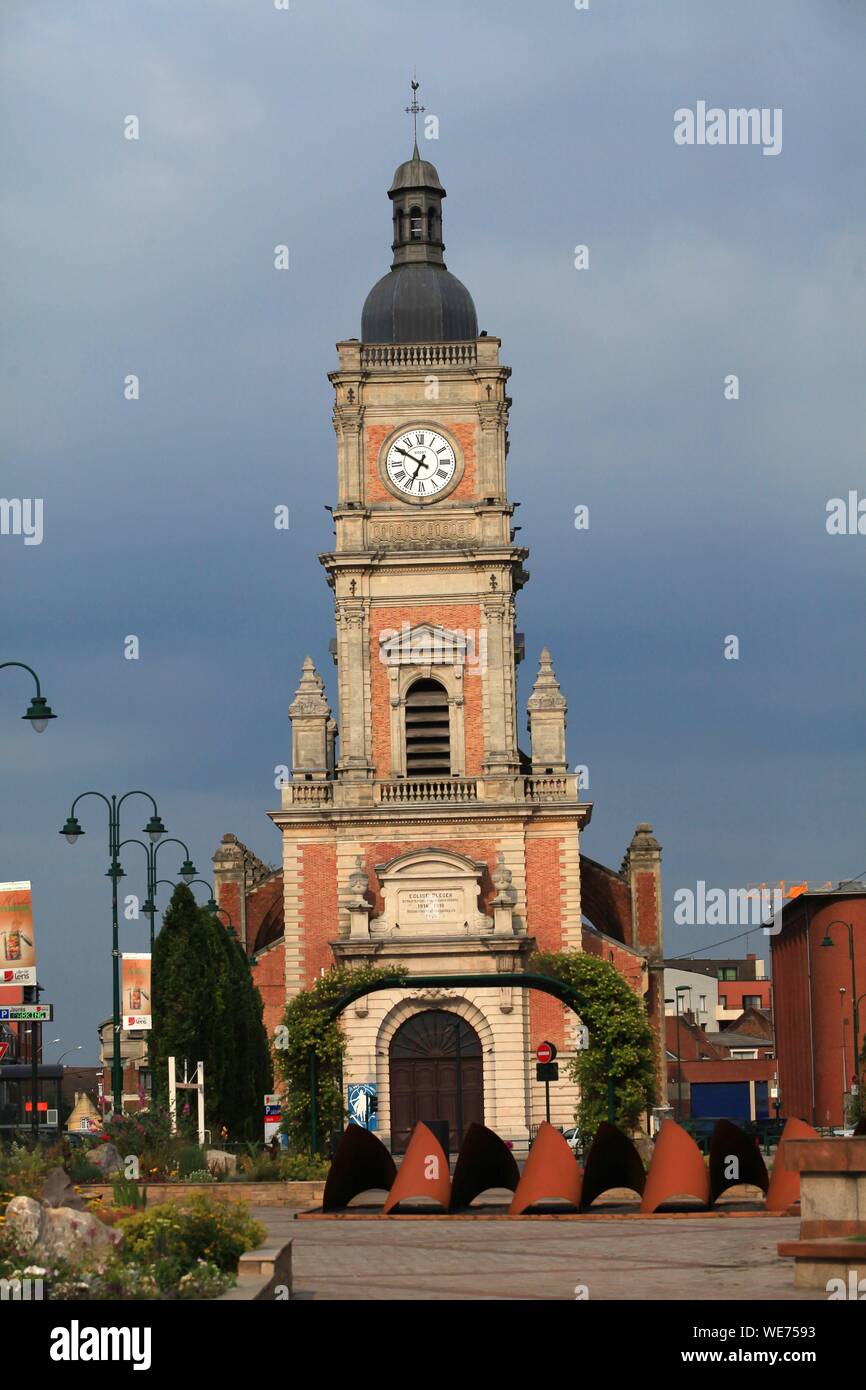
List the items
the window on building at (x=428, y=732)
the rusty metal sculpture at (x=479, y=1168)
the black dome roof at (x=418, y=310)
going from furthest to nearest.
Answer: the black dome roof at (x=418, y=310) < the window on building at (x=428, y=732) < the rusty metal sculpture at (x=479, y=1168)

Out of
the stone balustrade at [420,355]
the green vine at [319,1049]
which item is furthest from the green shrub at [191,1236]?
the stone balustrade at [420,355]

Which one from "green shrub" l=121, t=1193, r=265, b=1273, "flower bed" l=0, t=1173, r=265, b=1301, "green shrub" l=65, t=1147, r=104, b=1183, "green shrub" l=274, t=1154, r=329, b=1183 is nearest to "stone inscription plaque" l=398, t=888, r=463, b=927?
"green shrub" l=274, t=1154, r=329, b=1183

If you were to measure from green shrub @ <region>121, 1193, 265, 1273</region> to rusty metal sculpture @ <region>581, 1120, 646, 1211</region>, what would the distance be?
11733 mm

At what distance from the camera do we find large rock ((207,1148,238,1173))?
3981cm

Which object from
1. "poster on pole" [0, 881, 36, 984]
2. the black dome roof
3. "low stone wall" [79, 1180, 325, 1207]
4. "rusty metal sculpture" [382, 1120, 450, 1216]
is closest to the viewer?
"rusty metal sculpture" [382, 1120, 450, 1216]

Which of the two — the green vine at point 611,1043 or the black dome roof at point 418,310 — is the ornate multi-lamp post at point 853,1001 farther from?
the black dome roof at point 418,310

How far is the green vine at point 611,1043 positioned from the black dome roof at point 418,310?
20889 mm

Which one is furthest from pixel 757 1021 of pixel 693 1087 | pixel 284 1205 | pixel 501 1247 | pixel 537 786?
pixel 501 1247

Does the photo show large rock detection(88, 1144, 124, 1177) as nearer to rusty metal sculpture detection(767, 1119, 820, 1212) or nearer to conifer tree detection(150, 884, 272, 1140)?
conifer tree detection(150, 884, 272, 1140)

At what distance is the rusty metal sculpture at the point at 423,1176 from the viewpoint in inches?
1245

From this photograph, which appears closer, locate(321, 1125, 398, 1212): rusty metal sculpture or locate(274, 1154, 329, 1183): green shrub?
locate(321, 1125, 398, 1212): rusty metal sculpture

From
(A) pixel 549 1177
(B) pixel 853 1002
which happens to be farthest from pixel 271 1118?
(B) pixel 853 1002

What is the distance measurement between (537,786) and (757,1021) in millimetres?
77109

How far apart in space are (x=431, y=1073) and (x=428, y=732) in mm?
10282
